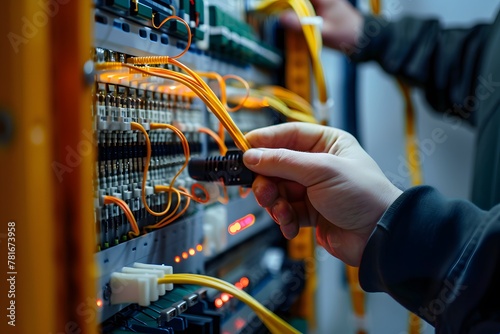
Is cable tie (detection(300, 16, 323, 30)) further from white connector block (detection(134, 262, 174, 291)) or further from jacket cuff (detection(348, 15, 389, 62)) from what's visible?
white connector block (detection(134, 262, 174, 291))

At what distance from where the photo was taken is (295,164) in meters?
0.71

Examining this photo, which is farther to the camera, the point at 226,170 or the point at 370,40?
the point at 370,40

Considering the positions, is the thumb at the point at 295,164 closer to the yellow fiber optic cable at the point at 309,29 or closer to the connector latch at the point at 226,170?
the connector latch at the point at 226,170

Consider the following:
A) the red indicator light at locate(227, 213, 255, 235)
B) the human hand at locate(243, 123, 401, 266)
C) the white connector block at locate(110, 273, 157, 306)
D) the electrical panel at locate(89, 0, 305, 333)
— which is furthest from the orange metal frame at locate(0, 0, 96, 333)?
the red indicator light at locate(227, 213, 255, 235)

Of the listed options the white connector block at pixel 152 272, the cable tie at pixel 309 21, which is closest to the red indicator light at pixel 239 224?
the white connector block at pixel 152 272

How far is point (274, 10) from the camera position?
1281mm

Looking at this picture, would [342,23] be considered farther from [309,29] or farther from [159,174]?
[159,174]

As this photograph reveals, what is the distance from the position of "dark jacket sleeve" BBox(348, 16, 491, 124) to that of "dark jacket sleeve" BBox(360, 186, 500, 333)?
2.62 feet

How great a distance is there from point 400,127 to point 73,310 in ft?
4.87

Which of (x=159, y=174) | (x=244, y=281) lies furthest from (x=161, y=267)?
(x=244, y=281)

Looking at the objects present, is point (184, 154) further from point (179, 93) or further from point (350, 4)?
point (350, 4)

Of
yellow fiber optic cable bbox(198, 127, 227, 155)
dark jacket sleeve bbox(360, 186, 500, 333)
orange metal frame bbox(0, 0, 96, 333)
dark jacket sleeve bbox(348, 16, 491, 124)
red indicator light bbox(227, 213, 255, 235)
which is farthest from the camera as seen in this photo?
dark jacket sleeve bbox(348, 16, 491, 124)

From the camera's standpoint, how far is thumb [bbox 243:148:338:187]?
71 cm

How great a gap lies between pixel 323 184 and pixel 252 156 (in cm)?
12
